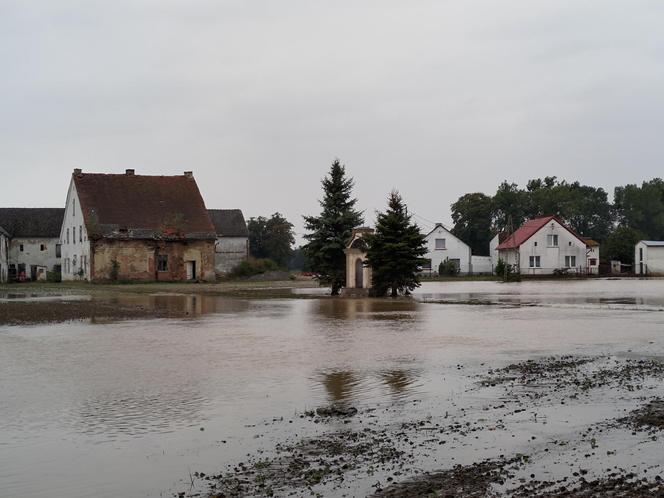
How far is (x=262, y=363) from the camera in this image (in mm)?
16438

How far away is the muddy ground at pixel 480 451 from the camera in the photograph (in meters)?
7.45

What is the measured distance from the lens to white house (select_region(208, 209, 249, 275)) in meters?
82.0

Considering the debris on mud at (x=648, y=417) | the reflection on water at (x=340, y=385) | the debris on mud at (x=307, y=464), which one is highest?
the debris on mud at (x=648, y=417)

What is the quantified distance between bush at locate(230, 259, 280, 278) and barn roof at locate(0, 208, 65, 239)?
17.3 m

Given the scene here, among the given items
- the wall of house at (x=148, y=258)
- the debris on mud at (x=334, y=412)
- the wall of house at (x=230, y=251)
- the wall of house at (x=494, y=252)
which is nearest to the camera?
the debris on mud at (x=334, y=412)

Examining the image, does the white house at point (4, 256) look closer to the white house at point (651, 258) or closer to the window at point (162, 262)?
the window at point (162, 262)

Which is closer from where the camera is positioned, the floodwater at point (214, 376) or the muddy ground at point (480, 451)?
the muddy ground at point (480, 451)

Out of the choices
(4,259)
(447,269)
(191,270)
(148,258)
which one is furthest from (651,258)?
(4,259)

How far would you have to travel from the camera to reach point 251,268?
246 ft

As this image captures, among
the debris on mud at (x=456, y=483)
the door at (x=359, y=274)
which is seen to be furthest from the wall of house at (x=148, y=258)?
the debris on mud at (x=456, y=483)

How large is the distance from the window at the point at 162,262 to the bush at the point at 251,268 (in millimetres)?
13419

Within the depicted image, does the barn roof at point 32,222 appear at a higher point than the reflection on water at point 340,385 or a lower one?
higher

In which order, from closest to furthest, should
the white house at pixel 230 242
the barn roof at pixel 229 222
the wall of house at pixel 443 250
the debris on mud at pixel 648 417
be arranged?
the debris on mud at pixel 648 417
the white house at pixel 230 242
the barn roof at pixel 229 222
the wall of house at pixel 443 250

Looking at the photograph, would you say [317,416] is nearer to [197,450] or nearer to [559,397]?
[197,450]
